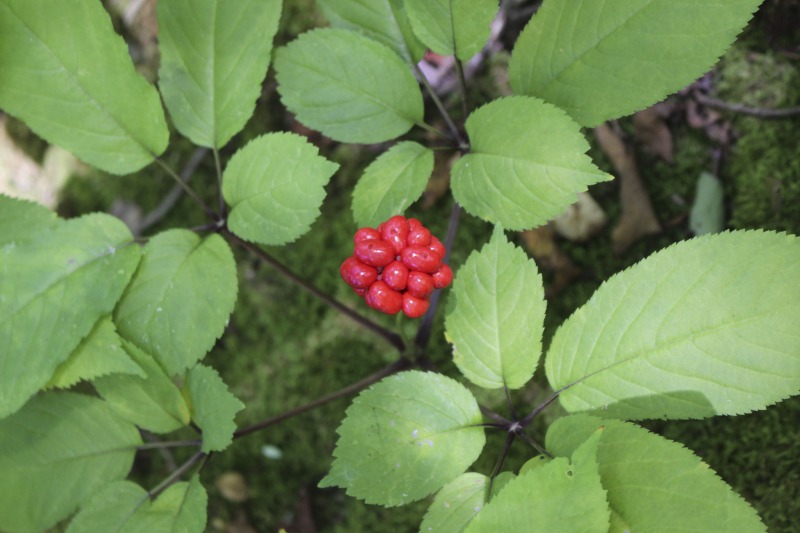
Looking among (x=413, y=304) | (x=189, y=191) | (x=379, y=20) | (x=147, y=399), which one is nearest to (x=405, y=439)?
(x=413, y=304)

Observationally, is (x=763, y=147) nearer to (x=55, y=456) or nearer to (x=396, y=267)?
(x=396, y=267)

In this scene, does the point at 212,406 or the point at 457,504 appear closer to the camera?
the point at 457,504

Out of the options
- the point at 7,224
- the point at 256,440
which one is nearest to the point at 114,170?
the point at 7,224

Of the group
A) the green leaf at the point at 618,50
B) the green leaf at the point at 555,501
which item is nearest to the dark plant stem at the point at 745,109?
the green leaf at the point at 618,50

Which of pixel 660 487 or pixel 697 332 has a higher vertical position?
pixel 697 332

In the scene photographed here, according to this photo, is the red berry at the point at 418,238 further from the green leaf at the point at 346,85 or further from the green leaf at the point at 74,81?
the green leaf at the point at 74,81

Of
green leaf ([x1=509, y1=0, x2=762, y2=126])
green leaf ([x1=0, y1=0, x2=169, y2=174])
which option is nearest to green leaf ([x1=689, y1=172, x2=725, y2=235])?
green leaf ([x1=509, y1=0, x2=762, y2=126])

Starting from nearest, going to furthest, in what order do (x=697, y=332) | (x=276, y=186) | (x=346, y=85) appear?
1. (x=697, y=332)
2. (x=276, y=186)
3. (x=346, y=85)
